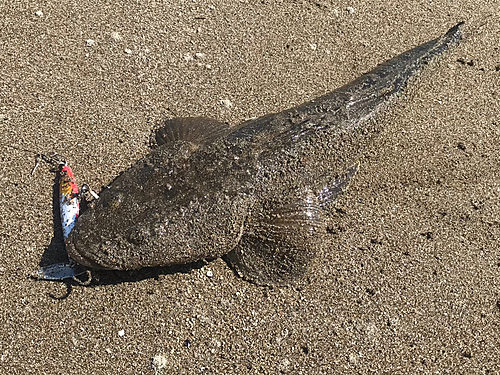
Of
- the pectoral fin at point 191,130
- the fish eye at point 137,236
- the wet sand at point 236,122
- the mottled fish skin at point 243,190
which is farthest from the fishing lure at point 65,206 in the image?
the pectoral fin at point 191,130

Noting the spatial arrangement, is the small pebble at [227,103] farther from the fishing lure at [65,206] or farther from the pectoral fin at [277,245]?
the fishing lure at [65,206]

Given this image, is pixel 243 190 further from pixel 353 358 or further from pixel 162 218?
pixel 353 358

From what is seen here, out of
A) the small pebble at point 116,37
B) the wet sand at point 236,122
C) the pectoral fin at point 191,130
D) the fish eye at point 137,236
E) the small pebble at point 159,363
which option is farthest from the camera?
the small pebble at point 116,37

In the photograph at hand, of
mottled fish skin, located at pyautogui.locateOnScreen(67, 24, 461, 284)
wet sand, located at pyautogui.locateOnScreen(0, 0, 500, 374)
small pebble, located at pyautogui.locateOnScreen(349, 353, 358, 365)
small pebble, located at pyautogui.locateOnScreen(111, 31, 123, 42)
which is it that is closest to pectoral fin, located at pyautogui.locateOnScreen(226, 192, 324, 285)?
mottled fish skin, located at pyautogui.locateOnScreen(67, 24, 461, 284)

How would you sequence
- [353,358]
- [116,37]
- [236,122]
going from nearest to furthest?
[353,358] < [236,122] < [116,37]

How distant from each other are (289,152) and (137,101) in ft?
5.29

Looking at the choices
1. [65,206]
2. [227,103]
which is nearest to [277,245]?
[227,103]

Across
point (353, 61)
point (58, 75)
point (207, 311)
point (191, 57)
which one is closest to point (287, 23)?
point (353, 61)

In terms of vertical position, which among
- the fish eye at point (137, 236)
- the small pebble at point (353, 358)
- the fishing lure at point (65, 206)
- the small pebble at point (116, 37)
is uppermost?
the small pebble at point (116, 37)

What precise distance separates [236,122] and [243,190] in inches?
42.4

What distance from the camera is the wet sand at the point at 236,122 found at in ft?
11.9

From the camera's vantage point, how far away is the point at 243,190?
12.6 feet

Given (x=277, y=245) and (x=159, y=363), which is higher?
(x=277, y=245)

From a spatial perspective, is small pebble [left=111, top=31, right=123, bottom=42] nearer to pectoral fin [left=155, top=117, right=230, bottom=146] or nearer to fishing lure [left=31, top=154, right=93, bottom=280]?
pectoral fin [left=155, top=117, right=230, bottom=146]
